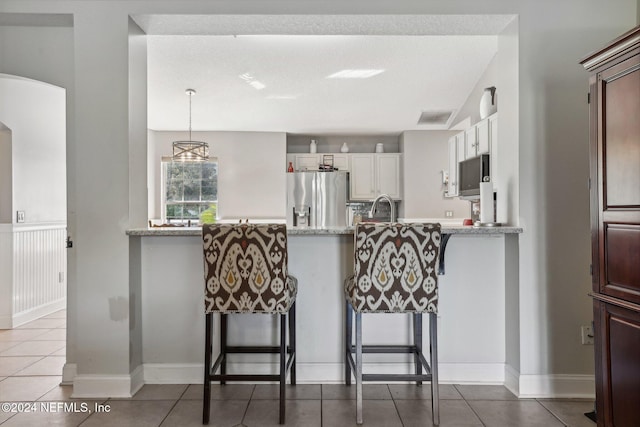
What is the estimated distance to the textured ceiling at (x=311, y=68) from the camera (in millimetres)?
2469

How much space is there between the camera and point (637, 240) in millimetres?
1564

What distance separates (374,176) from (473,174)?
2922mm

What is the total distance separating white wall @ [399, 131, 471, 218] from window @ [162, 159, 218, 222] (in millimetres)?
3043

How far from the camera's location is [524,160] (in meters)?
2.34

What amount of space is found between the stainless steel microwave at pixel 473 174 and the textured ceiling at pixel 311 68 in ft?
3.28

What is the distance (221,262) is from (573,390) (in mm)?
2164

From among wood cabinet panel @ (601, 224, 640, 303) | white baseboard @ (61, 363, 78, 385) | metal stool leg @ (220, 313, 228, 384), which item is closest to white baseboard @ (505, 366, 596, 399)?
wood cabinet panel @ (601, 224, 640, 303)

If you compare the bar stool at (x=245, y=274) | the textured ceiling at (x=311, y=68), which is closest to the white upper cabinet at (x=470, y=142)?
the textured ceiling at (x=311, y=68)

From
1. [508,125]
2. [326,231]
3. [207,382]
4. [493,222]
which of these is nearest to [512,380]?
[493,222]

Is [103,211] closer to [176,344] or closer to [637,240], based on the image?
[176,344]

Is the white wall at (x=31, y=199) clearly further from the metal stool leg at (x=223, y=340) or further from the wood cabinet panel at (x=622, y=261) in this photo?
the wood cabinet panel at (x=622, y=261)

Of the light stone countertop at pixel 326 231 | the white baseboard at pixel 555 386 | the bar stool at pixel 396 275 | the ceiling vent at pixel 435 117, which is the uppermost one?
the ceiling vent at pixel 435 117

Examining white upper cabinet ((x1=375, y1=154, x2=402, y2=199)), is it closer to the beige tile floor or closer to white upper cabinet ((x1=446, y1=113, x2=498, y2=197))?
white upper cabinet ((x1=446, y1=113, x2=498, y2=197))

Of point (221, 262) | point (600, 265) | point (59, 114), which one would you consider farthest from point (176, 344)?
point (59, 114)
